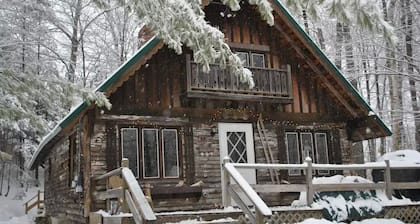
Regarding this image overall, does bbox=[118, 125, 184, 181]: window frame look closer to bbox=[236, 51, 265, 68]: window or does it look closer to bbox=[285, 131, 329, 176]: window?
bbox=[236, 51, 265, 68]: window

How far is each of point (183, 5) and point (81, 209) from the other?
24.9 feet

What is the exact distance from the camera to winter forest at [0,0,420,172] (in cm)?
678

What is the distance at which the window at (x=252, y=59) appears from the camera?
580 inches

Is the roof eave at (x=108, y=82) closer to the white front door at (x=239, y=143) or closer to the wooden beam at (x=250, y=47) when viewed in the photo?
the wooden beam at (x=250, y=47)

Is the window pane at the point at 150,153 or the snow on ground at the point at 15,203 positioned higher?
the window pane at the point at 150,153

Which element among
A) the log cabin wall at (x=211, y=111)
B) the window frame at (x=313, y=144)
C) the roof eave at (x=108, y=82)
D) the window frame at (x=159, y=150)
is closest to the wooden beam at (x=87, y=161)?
the log cabin wall at (x=211, y=111)

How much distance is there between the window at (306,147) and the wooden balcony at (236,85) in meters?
1.45

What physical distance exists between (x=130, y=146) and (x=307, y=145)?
19.0 ft

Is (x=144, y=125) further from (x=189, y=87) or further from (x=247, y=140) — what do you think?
(x=247, y=140)

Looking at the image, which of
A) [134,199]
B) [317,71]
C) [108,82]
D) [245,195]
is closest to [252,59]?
[317,71]

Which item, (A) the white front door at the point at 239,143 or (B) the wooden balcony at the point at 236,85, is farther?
(A) the white front door at the point at 239,143

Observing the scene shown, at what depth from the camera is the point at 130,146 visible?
499 inches

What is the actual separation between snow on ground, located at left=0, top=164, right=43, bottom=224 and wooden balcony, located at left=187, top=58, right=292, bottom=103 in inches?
619

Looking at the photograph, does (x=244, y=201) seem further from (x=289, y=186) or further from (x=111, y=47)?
(x=111, y=47)
